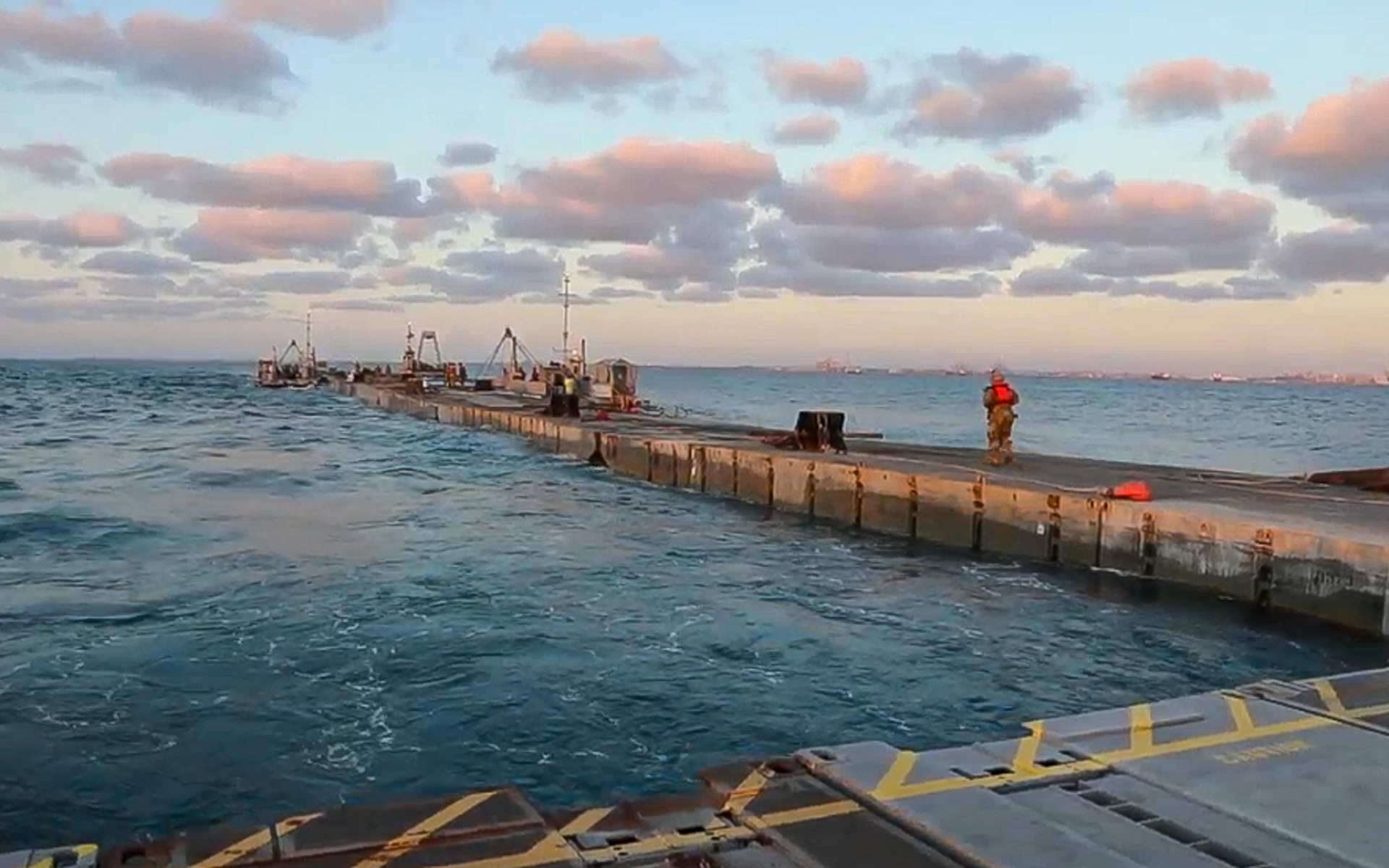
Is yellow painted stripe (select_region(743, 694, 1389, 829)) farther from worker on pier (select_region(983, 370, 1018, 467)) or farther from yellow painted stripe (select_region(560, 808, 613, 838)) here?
worker on pier (select_region(983, 370, 1018, 467))

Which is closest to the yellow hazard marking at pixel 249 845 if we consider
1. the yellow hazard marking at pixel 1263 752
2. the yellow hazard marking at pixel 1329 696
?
the yellow hazard marking at pixel 1263 752

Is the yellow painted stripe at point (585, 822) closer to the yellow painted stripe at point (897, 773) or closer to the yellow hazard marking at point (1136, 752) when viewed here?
the yellow hazard marking at point (1136, 752)

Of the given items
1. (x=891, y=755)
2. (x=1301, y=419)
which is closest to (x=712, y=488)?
(x=891, y=755)

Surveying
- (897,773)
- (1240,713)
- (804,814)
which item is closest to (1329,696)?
(1240,713)

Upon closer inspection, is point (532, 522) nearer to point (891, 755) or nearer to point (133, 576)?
point (133, 576)

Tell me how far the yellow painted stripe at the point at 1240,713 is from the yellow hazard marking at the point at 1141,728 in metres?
0.60

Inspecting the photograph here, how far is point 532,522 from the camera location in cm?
2800

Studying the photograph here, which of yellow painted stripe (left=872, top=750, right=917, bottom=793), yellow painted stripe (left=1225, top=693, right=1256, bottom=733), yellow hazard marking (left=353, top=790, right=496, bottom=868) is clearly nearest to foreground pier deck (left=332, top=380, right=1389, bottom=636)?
yellow painted stripe (left=1225, top=693, right=1256, bottom=733)

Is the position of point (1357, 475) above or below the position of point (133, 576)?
above

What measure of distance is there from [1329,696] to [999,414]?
1774 cm

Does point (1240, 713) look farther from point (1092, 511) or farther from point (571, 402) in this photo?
point (571, 402)

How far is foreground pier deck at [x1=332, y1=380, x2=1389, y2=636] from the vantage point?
17109mm

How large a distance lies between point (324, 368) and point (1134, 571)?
160 m

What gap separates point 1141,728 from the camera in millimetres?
8414
